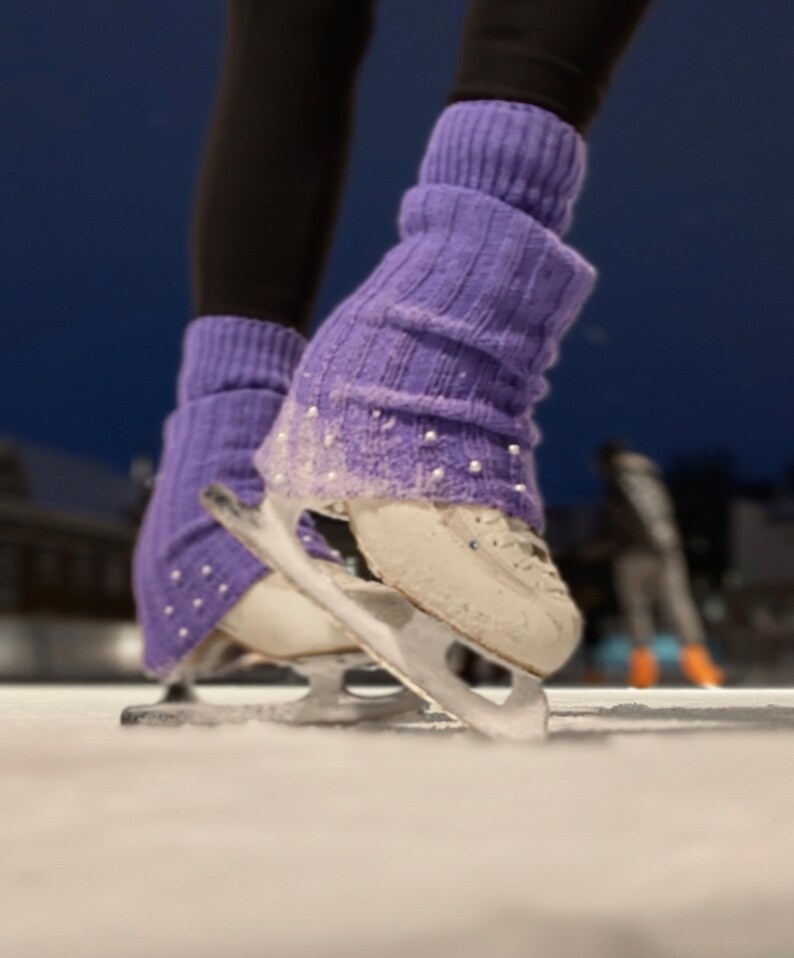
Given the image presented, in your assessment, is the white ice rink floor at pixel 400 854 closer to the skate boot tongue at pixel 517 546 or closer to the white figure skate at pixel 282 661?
the skate boot tongue at pixel 517 546

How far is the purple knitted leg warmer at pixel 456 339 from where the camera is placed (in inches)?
33.7

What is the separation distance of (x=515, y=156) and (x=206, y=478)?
0.37 m

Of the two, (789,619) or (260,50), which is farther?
(789,619)

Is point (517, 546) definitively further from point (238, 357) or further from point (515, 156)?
point (238, 357)

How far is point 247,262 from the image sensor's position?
1.17 m

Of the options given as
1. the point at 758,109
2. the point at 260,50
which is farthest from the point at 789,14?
the point at 260,50

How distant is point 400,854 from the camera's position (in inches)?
15.4

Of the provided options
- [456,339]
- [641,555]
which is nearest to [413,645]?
[456,339]

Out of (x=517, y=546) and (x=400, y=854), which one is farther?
(x=517, y=546)

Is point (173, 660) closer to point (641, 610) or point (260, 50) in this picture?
point (260, 50)

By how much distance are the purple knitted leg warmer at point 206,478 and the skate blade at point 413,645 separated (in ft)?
0.46

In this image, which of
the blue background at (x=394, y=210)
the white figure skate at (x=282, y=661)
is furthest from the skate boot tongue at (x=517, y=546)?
the blue background at (x=394, y=210)

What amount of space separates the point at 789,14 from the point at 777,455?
34.5ft

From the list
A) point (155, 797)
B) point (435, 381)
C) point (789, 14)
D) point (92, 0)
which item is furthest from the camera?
point (92, 0)
